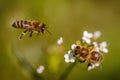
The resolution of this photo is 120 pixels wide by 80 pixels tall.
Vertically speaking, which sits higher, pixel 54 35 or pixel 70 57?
pixel 54 35

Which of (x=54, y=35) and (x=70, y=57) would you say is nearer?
(x=70, y=57)

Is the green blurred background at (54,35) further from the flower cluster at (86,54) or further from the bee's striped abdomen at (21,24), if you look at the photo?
the bee's striped abdomen at (21,24)

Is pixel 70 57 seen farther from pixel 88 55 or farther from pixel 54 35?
pixel 54 35

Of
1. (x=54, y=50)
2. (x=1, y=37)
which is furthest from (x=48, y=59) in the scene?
(x=1, y=37)

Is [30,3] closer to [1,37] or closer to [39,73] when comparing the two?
[1,37]

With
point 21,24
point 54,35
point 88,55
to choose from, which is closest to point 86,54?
point 88,55

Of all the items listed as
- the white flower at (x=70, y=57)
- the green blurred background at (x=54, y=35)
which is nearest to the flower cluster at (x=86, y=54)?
the white flower at (x=70, y=57)

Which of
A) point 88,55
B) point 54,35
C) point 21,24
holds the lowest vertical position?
point 88,55

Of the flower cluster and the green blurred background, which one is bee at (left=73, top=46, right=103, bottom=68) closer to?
the flower cluster

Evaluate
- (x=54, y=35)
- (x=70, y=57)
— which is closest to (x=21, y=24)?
(x=70, y=57)
